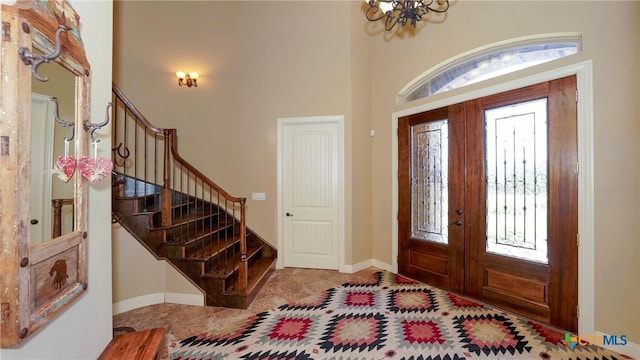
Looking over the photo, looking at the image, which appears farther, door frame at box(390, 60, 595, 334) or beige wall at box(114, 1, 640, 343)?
beige wall at box(114, 1, 640, 343)

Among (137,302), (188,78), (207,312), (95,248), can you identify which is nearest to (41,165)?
(95,248)

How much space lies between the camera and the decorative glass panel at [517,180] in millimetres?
2434

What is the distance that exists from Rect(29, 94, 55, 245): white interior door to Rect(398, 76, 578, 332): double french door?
3.23 m

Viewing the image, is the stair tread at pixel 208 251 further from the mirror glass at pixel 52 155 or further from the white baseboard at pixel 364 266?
the mirror glass at pixel 52 155

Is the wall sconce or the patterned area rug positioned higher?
the wall sconce

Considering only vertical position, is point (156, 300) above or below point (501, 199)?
below

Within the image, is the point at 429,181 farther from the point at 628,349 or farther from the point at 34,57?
the point at 34,57

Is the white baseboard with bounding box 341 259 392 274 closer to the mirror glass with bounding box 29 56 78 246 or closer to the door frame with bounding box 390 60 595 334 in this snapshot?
the door frame with bounding box 390 60 595 334

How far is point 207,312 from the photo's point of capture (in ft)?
8.98

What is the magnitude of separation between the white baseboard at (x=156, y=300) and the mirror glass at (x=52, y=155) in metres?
2.26

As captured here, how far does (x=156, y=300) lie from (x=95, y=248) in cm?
227

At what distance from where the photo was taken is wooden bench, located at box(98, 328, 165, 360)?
3.86ft

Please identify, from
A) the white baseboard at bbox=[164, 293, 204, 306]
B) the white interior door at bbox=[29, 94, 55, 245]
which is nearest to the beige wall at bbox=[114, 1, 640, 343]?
the white baseboard at bbox=[164, 293, 204, 306]

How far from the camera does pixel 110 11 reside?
4.08ft
